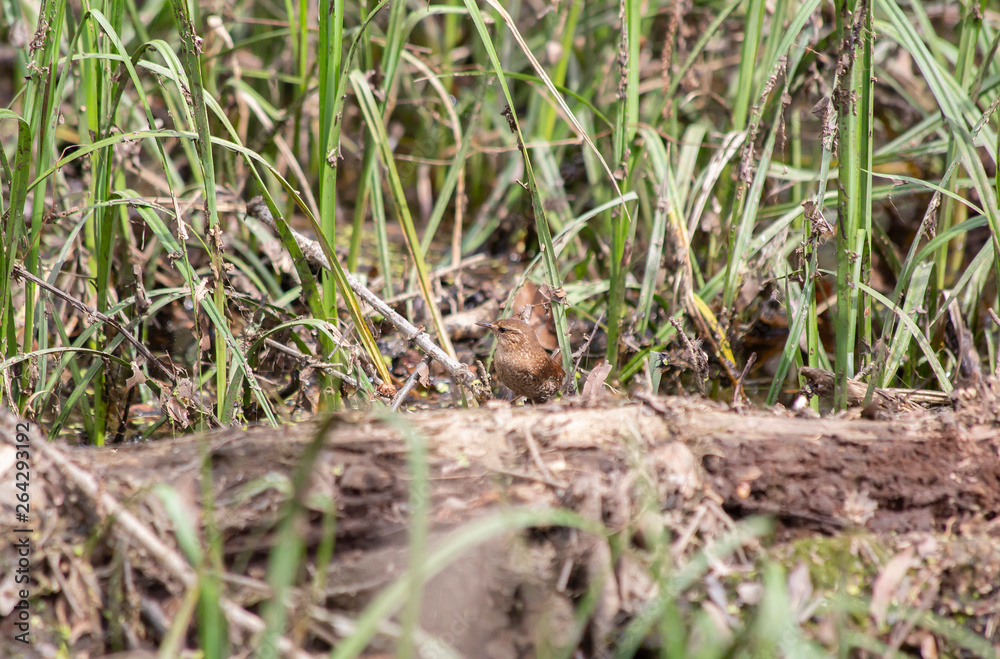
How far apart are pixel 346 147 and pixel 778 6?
9.42ft

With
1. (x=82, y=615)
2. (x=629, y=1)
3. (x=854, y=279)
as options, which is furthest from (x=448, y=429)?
(x=629, y=1)

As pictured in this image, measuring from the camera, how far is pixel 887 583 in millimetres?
1863

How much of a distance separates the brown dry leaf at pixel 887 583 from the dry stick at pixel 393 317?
1.59 m

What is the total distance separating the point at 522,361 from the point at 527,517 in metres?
2.07

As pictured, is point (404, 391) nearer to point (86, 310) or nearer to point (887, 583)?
point (86, 310)

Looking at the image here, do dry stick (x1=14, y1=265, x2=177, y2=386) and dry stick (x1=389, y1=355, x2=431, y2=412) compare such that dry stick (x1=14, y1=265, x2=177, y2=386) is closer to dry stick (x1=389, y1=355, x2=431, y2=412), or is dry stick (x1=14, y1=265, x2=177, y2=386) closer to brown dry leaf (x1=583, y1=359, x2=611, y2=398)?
dry stick (x1=389, y1=355, x2=431, y2=412)

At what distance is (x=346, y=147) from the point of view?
5.47 metres

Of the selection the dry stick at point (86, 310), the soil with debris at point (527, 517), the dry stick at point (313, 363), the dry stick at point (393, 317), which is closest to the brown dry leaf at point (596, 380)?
the dry stick at point (393, 317)

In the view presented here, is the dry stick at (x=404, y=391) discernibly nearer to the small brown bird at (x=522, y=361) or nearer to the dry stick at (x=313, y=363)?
the dry stick at (x=313, y=363)

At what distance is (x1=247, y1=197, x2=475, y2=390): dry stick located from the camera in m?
3.10

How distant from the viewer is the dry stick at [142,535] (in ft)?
5.32

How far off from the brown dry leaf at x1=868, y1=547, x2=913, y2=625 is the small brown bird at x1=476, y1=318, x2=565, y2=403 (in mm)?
1873

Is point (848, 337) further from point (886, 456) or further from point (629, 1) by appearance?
point (629, 1)

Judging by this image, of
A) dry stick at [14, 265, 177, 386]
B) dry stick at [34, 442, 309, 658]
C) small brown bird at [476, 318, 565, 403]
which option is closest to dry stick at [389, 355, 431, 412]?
small brown bird at [476, 318, 565, 403]
